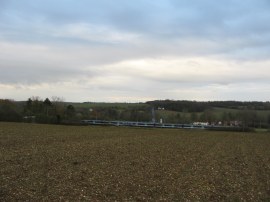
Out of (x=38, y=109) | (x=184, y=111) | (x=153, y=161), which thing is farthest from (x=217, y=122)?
(x=153, y=161)

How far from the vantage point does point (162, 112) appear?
149750mm

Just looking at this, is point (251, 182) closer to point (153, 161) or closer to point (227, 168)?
point (227, 168)

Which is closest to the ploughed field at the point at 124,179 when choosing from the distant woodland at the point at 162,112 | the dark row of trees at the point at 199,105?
the distant woodland at the point at 162,112

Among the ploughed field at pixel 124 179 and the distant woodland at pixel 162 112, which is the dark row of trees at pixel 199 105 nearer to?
the distant woodland at pixel 162 112

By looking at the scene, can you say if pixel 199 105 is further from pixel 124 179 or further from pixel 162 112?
pixel 124 179

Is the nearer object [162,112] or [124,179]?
[124,179]

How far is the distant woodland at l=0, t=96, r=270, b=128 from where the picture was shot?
113 m

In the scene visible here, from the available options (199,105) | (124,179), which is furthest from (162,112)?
(124,179)

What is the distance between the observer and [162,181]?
18016mm

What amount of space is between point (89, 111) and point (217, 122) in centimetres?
4144

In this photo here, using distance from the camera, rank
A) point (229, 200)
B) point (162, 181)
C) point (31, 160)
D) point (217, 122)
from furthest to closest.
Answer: point (217, 122)
point (31, 160)
point (162, 181)
point (229, 200)

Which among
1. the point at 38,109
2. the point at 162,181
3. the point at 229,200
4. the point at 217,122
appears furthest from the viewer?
the point at 217,122

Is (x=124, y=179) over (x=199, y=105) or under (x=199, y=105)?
under

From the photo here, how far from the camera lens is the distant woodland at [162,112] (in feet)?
372
